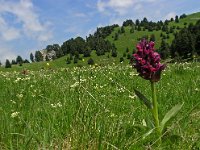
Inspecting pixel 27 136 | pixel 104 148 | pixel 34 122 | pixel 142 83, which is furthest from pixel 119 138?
pixel 142 83

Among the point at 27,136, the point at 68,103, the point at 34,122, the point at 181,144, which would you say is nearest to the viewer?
the point at 27,136

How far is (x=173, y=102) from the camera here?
8602 millimetres

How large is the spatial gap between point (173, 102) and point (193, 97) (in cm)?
43

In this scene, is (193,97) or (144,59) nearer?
(144,59)

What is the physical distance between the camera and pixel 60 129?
5.17m

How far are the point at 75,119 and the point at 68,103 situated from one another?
2.00 meters

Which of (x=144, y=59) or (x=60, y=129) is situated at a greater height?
Answer: (x=144, y=59)

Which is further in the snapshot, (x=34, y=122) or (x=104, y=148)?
(x=34, y=122)

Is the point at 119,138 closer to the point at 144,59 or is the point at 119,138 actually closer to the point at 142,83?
the point at 144,59

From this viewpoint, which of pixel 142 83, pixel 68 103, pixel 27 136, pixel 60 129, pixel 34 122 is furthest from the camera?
pixel 142 83

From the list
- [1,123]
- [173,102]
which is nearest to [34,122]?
[1,123]

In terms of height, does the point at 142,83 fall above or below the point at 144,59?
below

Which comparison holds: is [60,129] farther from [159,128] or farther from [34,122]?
[159,128]

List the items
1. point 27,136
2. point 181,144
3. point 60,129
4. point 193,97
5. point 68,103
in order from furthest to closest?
point 193,97 < point 68,103 < point 60,129 < point 181,144 < point 27,136
